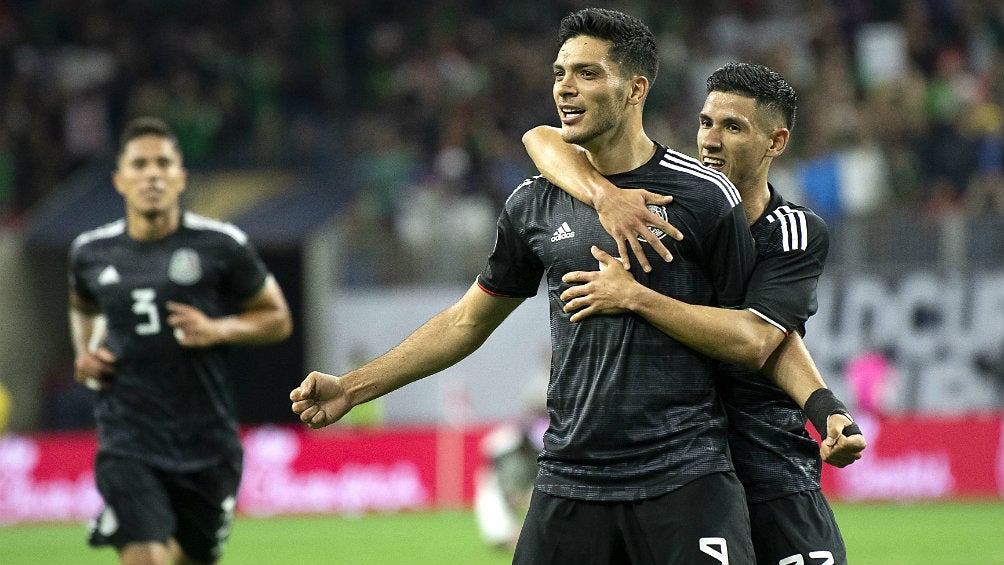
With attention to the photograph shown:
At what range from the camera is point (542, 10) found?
72.1 ft

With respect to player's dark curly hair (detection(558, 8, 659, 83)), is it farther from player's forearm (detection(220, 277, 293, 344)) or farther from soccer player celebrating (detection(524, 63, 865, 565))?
player's forearm (detection(220, 277, 293, 344))

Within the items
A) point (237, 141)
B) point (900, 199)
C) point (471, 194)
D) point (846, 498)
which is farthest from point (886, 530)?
point (237, 141)

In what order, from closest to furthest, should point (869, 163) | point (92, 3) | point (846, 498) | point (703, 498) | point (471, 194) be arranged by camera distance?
1. point (703, 498)
2. point (846, 498)
3. point (869, 163)
4. point (471, 194)
5. point (92, 3)

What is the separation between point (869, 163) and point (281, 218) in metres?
7.31

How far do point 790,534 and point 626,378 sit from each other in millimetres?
912

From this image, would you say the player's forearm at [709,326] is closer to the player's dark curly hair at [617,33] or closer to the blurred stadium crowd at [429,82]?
the player's dark curly hair at [617,33]

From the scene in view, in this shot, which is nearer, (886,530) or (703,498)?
(703,498)

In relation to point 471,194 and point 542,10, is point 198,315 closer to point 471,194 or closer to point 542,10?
point 471,194

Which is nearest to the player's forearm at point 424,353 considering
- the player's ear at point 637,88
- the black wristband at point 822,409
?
the player's ear at point 637,88

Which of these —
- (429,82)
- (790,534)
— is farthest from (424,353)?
(429,82)

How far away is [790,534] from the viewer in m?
4.95

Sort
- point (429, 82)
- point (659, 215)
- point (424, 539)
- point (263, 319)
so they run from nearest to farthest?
point (659, 215)
point (263, 319)
point (424, 539)
point (429, 82)

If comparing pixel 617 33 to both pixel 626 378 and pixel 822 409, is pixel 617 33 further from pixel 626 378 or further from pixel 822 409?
pixel 822 409

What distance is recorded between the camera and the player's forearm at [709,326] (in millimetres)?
4422
